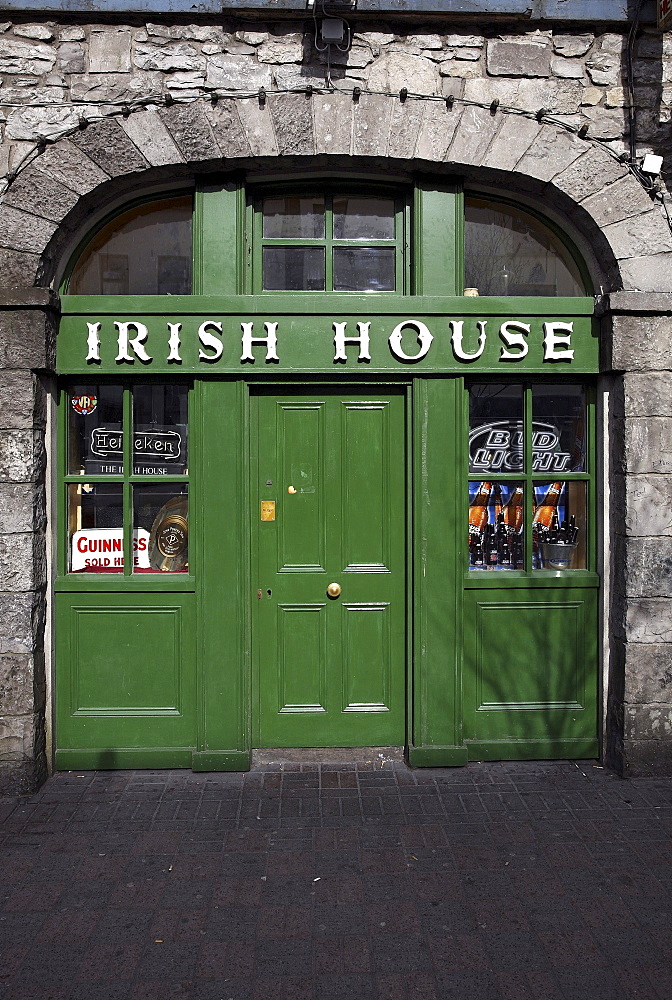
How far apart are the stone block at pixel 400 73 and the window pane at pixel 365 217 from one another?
27.4 inches

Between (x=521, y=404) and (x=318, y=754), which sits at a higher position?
(x=521, y=404)

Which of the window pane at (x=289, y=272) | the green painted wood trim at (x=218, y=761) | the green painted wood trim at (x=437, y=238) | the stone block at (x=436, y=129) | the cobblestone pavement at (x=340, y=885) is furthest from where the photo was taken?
the window pane at (x=289, y=272)

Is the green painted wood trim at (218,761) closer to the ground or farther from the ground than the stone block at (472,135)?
closer to the ground

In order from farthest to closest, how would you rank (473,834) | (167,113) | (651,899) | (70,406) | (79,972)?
1. (70,406)
2. (167,113)
3. (473,834)
4. (651,899)
5. (79,972)

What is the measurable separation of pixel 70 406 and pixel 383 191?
266cm

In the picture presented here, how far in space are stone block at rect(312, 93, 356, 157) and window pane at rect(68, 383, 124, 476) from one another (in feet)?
6.98

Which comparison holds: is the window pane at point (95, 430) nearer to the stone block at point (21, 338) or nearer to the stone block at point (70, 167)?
the stone block at point (21, 338)

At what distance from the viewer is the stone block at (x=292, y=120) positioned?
4617mm

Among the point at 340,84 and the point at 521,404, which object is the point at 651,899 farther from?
the point at 340,84

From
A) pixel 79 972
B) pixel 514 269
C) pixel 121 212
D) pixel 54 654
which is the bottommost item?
pixel 79 972

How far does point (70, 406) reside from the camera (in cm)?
491

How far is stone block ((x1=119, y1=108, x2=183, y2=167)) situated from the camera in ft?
15.1

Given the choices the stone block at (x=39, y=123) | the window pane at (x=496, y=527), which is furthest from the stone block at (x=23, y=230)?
the window pane at (x=496, y=527)

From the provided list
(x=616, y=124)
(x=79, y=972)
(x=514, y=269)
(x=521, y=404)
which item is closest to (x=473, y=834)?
(x=79, y=972)
